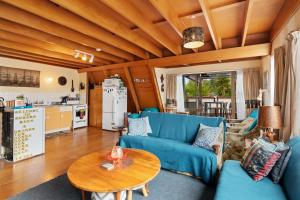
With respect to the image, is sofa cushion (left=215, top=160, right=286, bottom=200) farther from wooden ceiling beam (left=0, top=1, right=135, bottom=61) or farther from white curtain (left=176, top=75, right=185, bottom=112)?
white curtain (left=176, top=75, right=185, bottom=112)

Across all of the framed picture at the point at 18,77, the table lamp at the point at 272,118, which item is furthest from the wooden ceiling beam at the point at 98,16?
the framed picture at the point at 18,77

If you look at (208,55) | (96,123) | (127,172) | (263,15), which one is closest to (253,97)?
(208,55)

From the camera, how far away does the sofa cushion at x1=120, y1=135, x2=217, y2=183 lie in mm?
2422

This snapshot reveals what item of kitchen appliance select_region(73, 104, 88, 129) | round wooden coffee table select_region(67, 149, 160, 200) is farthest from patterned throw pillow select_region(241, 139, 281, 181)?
kitchen appliance select_region(73, 104, 88, 129)

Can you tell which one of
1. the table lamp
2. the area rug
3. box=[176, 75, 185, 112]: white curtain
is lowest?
the area rug

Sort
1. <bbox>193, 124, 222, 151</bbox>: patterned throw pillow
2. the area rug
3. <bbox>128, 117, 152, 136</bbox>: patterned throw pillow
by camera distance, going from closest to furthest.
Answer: the area rug < <bbox>193, 124, 222, 151</bbox>: patterned throw pillow < <bbox>128, 117, 152, 136</bbox>: patterned throw pillow

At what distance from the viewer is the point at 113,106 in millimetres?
5879

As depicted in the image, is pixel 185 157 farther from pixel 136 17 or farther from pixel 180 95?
pixel 180 95

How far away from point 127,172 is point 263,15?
329 cm

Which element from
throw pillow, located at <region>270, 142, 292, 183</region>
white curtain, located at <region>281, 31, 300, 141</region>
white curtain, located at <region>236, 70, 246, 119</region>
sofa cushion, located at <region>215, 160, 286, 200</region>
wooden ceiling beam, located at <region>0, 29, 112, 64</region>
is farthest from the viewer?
white curtain, located at <region>236, 70, 246, 119</region>

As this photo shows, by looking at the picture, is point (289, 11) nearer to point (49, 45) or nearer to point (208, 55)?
point (208, 55)

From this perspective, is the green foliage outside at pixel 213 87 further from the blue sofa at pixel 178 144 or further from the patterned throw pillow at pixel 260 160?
the patterned throw pillow at pixel 260 160

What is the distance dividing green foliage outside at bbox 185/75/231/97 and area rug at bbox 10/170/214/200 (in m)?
3.70

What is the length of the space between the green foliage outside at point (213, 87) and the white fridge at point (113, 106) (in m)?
A: 2.35
